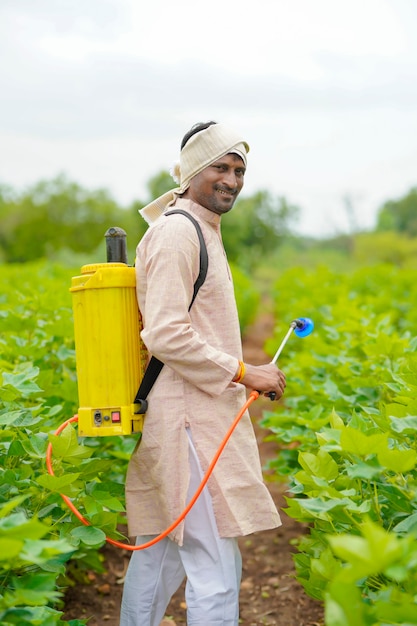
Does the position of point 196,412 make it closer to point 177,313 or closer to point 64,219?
point 177,313

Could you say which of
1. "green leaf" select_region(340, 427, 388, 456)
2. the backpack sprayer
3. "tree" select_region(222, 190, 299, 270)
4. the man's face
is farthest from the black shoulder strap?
"tree" select_region(222, 190, 299, 270)

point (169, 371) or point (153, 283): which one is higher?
point (153, 283)

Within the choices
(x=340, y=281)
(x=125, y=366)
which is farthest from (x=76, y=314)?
(x=340, y=281)

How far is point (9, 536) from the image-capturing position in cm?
166

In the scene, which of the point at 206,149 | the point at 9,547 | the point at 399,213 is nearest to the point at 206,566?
the point at 9,547

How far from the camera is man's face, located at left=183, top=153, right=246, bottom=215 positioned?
9.56 ft

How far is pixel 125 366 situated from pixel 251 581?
2161mm

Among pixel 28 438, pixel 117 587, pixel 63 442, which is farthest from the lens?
pixel 117 587

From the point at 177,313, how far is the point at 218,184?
22.1 inches

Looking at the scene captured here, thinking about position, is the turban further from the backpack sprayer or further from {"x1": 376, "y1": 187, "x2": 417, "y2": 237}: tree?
{"x1": 376, "y1": 187, "x2": 417, "y2": 237}: tree

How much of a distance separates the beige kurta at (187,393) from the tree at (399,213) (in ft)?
232

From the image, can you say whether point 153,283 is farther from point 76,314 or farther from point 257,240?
point 257,240

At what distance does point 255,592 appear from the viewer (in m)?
4.30

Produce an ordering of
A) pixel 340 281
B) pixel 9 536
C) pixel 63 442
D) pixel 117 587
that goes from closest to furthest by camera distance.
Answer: pixel 9 536, pixel 63 442, pixel 117 587, pixel 340 281
